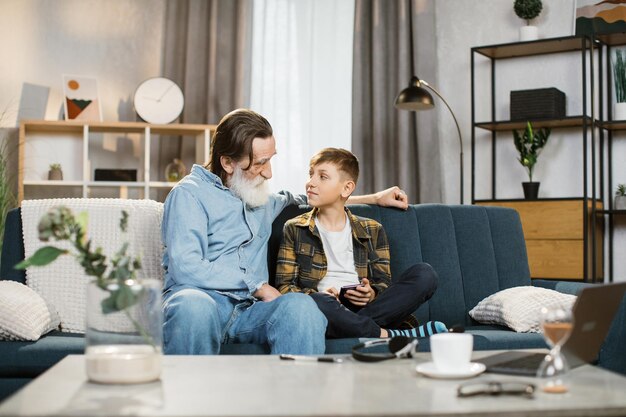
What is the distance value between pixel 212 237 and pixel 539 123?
2.50 meters

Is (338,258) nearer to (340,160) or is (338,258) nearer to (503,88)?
(340,160)

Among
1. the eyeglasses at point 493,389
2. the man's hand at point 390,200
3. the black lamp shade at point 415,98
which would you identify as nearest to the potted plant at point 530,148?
the black lamp shade at point 415,98

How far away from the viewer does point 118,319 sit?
156 cm

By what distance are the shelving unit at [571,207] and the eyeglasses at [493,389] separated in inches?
118

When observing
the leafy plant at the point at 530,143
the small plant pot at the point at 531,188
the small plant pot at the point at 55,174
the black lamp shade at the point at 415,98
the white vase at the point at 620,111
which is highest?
the black lamp shade at the point at 415,98

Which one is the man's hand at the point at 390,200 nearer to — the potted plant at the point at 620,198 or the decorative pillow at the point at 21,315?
the decorative pillow at the point at 21,315

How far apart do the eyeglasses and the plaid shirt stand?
146 centimetres

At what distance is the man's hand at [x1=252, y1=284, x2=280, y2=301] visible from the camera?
268cm

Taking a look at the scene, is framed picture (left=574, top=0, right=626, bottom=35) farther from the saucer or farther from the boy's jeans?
the saucer

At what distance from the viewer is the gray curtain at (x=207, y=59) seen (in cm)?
533

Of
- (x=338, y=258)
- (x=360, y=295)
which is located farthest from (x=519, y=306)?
(x=338, y=258)

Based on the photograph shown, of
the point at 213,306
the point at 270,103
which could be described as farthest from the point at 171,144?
the point at 213,306

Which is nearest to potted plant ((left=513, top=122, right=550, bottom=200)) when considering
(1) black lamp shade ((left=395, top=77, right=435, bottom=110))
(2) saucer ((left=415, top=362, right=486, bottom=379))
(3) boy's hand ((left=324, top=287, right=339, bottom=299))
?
(1) black lamp shade ((left=395, top=77, right=435, bottom=110))

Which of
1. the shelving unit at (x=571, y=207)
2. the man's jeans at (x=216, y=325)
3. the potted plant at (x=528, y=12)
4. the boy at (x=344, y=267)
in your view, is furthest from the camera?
the potted plant at (x=528, y=12)
